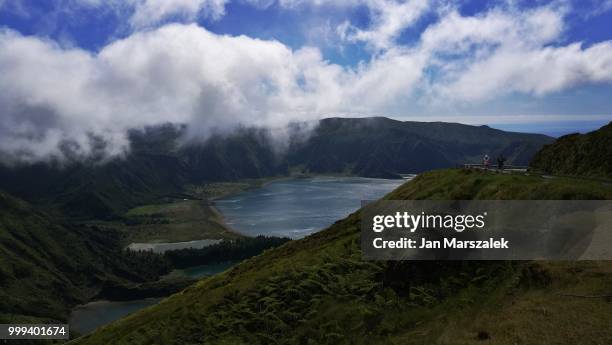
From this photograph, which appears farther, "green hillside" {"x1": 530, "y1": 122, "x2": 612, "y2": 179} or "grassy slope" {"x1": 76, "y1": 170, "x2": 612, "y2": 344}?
"green hillside" {"x1": 530, "y1": 122, "x2": 612, "y2": 179}

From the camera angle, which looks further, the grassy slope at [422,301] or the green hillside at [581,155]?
the green hillside at [581,155]

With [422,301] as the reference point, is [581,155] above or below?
above

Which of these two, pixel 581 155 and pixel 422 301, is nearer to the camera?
pixel 422 301

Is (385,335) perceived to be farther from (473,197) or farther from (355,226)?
(355,226)

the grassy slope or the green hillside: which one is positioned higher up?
the green hillside

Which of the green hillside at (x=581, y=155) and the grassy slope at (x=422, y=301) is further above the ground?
the green hillside at (x=581, y=155)
